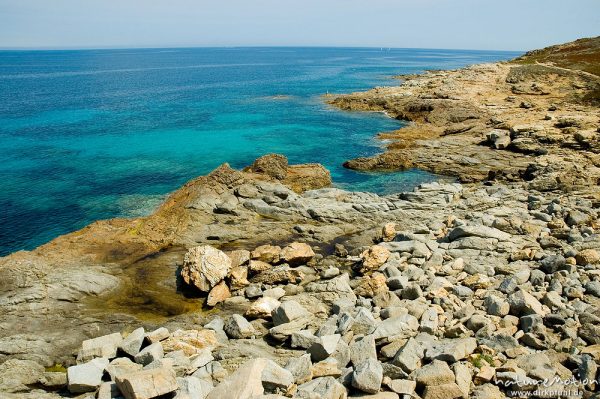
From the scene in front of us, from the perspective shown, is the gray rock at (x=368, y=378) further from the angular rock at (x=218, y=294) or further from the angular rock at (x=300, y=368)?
the angular rock at (x=218, y=294)

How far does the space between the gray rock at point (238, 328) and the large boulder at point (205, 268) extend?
3.55 metres

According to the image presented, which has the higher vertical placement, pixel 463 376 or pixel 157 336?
pixel 463 376

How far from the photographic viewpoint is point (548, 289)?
52.4ft

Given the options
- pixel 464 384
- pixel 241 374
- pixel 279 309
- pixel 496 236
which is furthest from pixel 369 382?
pixel 496 236

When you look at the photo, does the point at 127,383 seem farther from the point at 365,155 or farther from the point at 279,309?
the point at 365,155

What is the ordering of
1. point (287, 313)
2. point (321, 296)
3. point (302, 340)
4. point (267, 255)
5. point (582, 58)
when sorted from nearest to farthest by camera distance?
point (302, 340) → point (287, 313) → point (321, 296) → point (267, 255) → point (582, 58)

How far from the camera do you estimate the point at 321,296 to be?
17.4 m

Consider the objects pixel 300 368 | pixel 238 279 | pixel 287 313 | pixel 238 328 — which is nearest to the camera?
pixel 300 368

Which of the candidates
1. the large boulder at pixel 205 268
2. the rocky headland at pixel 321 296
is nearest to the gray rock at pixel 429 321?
the rocky headland at pixel 321 296

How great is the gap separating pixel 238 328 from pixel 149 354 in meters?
3.25

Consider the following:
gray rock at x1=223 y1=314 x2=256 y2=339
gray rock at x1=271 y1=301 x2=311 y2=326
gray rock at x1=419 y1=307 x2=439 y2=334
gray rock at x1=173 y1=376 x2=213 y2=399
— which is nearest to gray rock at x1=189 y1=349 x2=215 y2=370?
gray rock at x1=173 y1=376 x2=213 y2=399

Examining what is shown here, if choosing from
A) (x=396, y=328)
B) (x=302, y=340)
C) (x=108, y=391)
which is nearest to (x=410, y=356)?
(x=396, y=328)

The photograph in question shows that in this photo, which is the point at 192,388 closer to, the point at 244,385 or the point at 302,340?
the point at 244,385

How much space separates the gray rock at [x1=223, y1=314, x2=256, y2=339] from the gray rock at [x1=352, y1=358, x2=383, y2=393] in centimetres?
513
